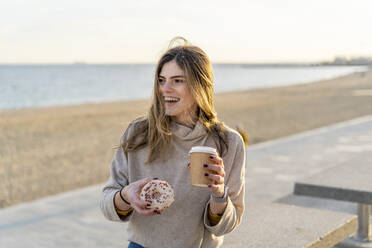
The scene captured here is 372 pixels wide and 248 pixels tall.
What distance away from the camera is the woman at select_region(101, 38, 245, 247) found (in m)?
1.93

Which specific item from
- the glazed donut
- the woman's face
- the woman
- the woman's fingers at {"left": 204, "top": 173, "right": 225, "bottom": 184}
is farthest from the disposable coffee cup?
the woman's face

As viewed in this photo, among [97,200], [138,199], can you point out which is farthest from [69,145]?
[138,199]

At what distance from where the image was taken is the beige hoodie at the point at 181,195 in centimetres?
193

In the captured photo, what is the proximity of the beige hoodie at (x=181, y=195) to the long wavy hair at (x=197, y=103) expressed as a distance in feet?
0.11

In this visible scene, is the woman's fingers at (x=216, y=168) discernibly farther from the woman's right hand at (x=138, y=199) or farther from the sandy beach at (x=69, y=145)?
the sandy beach at (x=69, y=145)

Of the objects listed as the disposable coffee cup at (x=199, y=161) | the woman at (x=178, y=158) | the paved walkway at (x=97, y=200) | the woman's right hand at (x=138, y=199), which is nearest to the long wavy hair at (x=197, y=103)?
the woman at (x=178, y=158)

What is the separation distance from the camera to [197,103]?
2.02m

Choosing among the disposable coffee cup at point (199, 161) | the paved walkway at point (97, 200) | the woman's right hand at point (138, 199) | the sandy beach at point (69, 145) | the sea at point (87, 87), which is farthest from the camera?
the sea at point (87, 87)

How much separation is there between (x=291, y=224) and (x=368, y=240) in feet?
4.63

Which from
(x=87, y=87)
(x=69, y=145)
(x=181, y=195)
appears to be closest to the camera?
(x=181, y=195)

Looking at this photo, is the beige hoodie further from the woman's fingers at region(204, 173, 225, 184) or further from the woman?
the woman's fingers at region(204, 173, 225, 184)

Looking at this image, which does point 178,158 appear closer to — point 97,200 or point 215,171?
point 215,171

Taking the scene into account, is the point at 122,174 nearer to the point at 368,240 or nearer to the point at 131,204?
the point at 131,204

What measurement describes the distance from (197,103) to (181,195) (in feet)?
1.25
